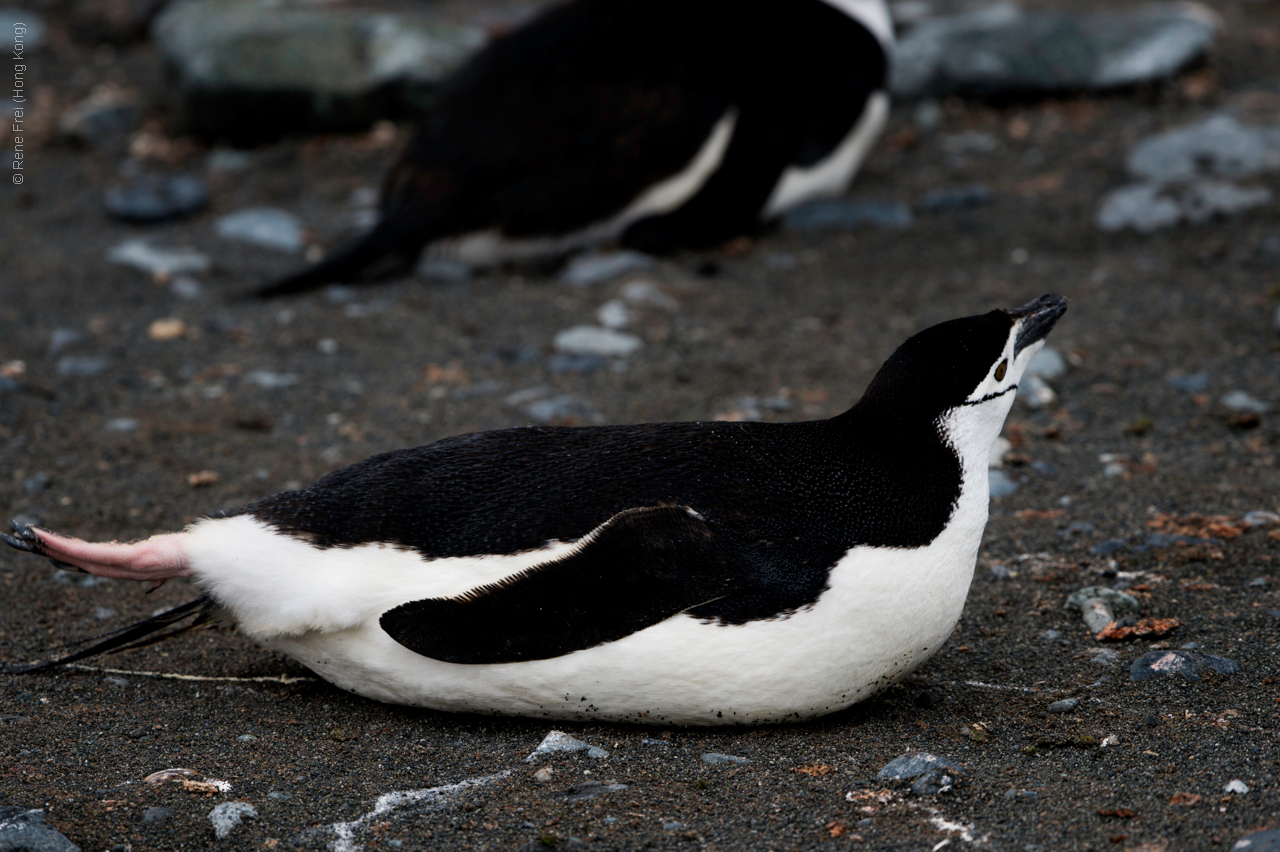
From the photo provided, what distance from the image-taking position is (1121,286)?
5.04 m

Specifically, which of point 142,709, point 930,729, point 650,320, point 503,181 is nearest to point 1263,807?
point 930,729

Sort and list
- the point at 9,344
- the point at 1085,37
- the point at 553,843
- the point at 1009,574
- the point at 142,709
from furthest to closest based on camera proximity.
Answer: the point at 1085,37 < the point at 9,344 < the point at 1009,574 < the point at 142,709 < the point at 553,843

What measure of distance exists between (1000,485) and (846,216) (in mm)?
2520

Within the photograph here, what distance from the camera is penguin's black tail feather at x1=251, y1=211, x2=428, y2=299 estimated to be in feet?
17.4

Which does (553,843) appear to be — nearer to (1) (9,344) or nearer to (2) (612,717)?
(2) (612,717)

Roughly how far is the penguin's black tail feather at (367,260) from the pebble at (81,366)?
2.40 feet

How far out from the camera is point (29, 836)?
79.1 inches

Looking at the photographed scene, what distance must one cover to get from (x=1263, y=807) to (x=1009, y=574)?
117cm

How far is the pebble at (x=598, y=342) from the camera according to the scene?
4758 millimetres

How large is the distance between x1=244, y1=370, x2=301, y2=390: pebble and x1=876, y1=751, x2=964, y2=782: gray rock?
2897 millimetres

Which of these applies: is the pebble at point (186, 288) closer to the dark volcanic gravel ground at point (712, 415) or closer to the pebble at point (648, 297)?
the dark volcanic gravel ground at point (712, 415)

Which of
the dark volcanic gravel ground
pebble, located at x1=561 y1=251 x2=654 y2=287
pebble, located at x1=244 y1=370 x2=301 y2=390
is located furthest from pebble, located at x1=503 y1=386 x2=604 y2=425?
pebble, located at x1=561 y1=251 x2=654 y2=287

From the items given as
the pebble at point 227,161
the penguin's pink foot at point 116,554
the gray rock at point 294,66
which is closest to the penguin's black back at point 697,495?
the penguin's pink foot at point 116,554

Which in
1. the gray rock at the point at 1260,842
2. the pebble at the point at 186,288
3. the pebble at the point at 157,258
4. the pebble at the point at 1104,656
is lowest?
the pebble at the point at 1104,656
